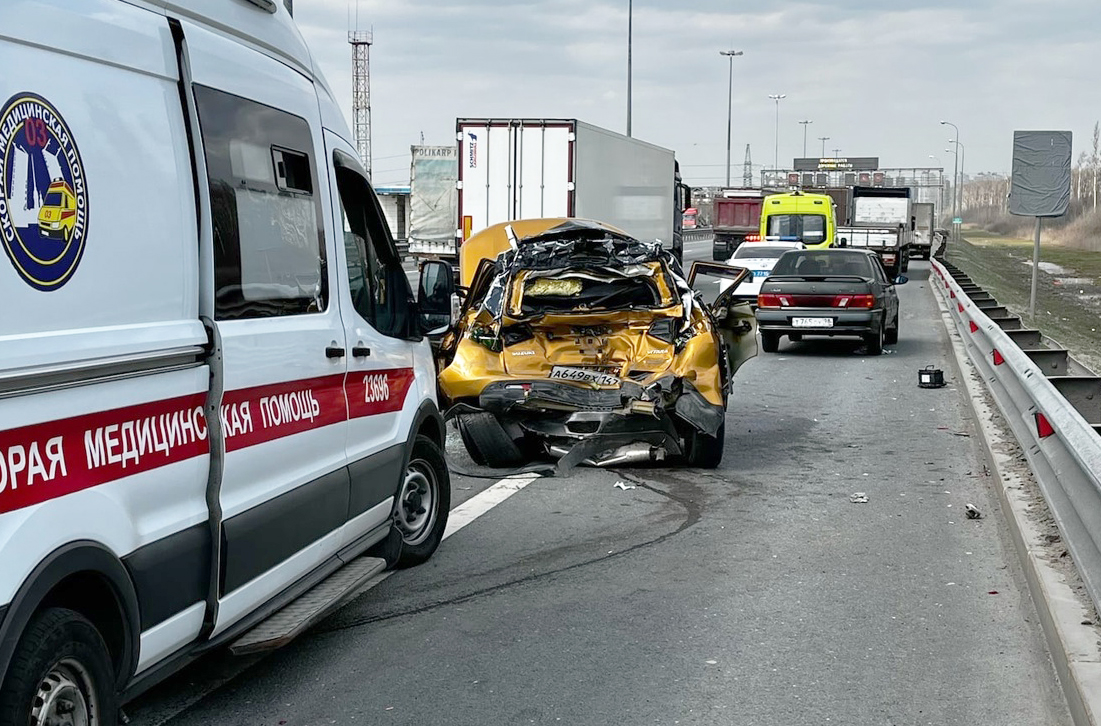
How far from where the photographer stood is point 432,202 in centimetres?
3036

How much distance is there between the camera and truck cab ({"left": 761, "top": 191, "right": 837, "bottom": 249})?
36.3 meters

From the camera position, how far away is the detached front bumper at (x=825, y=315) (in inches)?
730

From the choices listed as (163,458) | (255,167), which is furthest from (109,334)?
(255,167)

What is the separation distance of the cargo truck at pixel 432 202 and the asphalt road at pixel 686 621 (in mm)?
21204

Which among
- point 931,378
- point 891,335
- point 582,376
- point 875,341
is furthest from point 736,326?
point 891,335

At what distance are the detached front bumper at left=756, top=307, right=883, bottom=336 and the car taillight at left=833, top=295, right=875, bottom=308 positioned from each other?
10 cm

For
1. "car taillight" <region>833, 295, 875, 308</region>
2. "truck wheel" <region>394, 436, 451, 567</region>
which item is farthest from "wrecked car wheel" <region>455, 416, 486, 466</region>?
"car taillight" <region>833, 295, 875, 308</region>

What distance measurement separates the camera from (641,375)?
9.84 metres

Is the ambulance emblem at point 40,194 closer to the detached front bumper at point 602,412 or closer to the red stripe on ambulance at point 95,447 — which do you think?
the red stripe on ambulance at point 95,447

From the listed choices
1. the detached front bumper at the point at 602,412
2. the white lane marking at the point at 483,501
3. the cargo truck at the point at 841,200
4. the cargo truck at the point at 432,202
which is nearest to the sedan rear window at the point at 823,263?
the detached front bumper at the point at 602,412

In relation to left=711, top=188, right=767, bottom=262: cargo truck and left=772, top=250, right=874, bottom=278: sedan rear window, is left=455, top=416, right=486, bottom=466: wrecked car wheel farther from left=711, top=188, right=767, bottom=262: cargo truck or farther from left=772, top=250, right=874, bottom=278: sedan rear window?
left=711, top=188, right=767, bottom=262: cargo truck

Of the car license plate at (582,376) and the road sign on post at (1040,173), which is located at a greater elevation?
the road sign on post at (1040,173)

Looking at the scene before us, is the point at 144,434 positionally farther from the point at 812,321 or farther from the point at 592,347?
the point at 812,321

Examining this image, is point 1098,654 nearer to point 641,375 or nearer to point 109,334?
point 109,334
